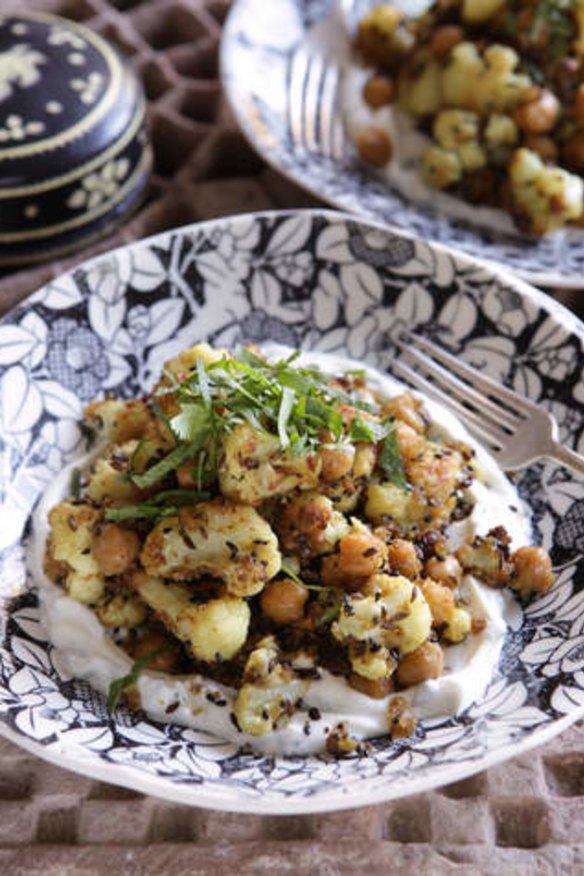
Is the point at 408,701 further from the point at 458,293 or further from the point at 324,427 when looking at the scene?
the point at 458,293

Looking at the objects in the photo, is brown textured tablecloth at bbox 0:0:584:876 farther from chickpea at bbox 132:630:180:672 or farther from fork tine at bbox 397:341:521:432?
fork tine at bbox 397:341:521:432

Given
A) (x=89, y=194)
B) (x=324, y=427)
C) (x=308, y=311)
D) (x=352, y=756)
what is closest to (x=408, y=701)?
(x=352, y=756)

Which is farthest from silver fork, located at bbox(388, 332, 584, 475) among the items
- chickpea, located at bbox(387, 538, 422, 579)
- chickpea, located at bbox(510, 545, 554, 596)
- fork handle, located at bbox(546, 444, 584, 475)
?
chickpea, located at bbox(387, 538, 422, 579)

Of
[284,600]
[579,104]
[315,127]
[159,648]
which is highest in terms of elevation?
[579,104]

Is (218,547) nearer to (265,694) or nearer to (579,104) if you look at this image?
(265,694)

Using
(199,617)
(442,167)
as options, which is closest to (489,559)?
(199,617)

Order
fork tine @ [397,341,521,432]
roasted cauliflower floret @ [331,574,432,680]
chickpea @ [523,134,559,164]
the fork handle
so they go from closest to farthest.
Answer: roasted cauliflower floret @ [331,574,432,680], the fork handle, fork tine @ [397,341,521,432], chickpea @ [523,134,559,164]
